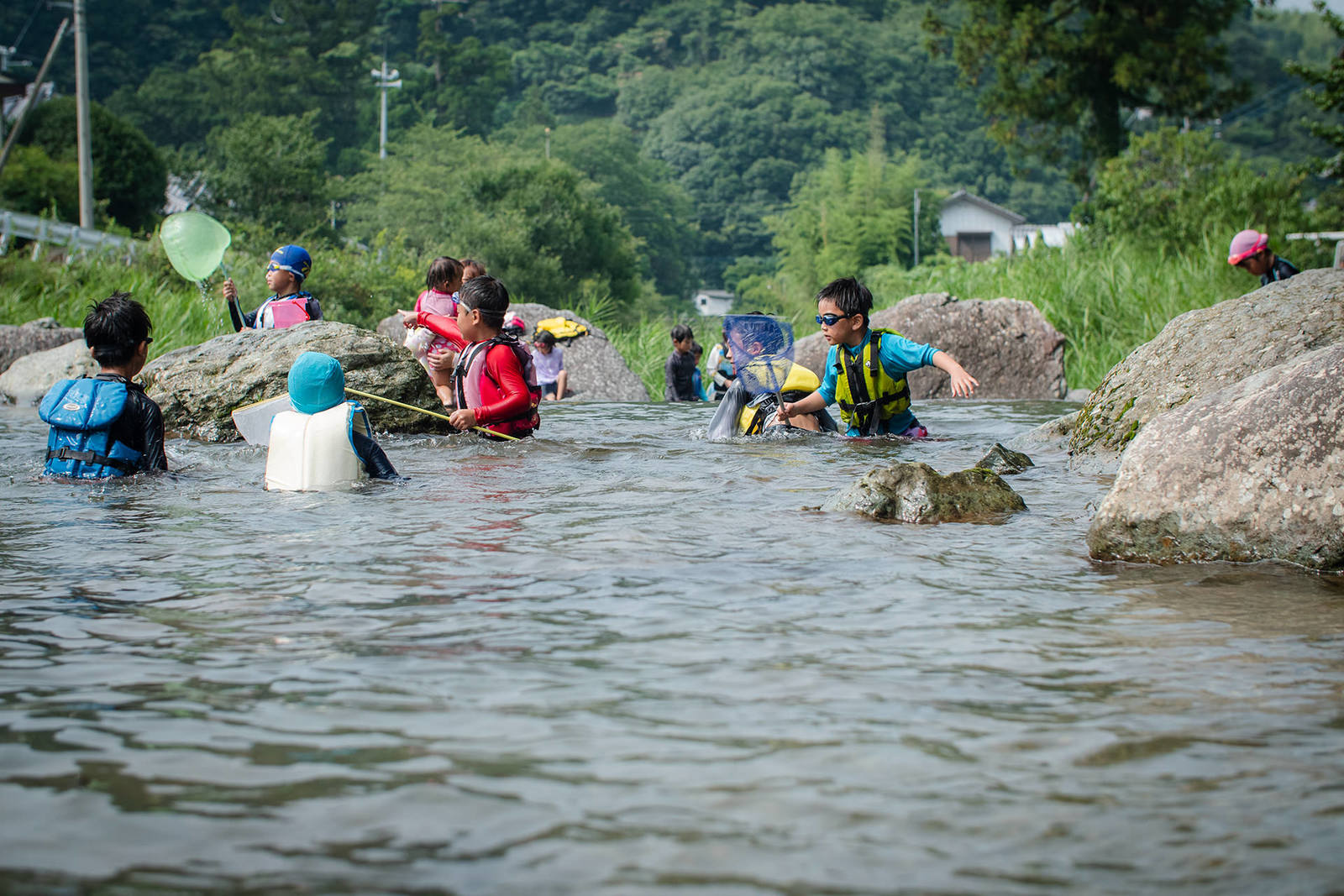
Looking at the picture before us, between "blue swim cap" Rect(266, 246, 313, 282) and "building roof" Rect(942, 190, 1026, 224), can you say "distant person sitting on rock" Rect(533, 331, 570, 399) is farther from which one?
"building roof" Rect(942, 190, 1026, 224)

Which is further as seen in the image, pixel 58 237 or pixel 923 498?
pixel 58 237

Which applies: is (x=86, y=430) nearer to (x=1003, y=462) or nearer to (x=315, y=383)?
(x=315, y=383)

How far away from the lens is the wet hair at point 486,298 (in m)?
8.48

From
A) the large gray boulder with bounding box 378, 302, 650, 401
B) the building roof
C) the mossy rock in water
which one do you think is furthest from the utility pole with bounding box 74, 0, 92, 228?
the building roof

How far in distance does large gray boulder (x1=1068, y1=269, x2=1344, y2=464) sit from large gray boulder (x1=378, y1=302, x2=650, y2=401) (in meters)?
10.0

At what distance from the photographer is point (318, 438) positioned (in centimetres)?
678

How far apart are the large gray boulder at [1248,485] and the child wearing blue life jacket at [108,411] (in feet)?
16.2

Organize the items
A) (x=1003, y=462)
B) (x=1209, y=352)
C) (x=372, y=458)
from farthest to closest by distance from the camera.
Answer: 1. (x=1209, y=352)
2. (x=1003, y=462)
3. (x=372, y=458)

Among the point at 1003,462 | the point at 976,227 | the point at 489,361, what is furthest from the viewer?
the point at 976,227

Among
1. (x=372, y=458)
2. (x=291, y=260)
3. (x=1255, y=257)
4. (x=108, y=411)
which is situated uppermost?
(x=1255, y=257)

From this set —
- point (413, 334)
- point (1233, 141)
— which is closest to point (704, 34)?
point (1233, 141)

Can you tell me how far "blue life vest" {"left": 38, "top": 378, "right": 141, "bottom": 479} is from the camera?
6.89 meters

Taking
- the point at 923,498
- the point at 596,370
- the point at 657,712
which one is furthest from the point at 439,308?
the point at 596,370

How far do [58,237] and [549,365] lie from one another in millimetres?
12140
